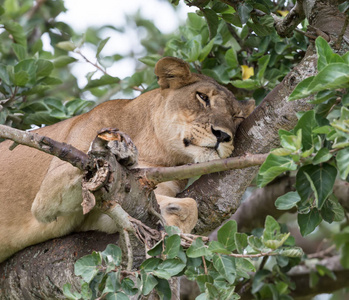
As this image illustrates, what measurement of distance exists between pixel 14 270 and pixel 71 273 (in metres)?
0.56

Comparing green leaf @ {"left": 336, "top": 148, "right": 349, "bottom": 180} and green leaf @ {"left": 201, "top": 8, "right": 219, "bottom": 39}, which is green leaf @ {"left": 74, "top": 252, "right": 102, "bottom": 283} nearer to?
green leaf @ {"left": 336, "top": 148, "right": 349, "bottom": 180}

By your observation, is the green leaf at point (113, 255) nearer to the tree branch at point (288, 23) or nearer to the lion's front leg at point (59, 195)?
the lion's front leg at point (59, 195)

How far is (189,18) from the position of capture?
5.02m

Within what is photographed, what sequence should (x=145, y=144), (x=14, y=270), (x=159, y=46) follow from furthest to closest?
(x=159, y=46) → (x=145, y=144) → (x=14, y=270)

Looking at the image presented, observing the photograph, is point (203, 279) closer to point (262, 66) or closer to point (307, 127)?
point (307, 127)

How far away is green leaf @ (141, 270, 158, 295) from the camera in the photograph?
95.1 inches

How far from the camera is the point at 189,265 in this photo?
8.32ft

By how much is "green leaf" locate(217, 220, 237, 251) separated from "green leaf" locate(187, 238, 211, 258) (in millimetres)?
95

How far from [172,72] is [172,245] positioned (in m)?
2.00

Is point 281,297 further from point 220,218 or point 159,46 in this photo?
point 159,46

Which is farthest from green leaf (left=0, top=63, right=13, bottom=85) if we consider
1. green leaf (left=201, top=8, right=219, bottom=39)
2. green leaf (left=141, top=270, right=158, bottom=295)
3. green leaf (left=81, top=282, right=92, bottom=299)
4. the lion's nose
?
green leaf (left=141, top=270, right=158, bottom=295)

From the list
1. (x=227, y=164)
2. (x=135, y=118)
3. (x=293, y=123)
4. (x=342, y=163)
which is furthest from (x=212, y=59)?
(x=342, y=163)

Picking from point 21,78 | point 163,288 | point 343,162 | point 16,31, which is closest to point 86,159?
point 163,288

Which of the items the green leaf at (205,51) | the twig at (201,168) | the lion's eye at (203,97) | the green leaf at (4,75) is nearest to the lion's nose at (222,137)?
the lion's eye at (203,97)
